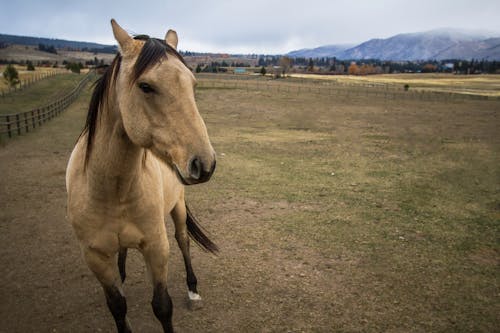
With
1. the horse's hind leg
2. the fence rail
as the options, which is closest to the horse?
the horse's hind leg

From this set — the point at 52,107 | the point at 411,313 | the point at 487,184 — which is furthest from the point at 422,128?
the point at 52,107

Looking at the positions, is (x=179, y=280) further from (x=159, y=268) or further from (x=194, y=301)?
(x=159, y=268)

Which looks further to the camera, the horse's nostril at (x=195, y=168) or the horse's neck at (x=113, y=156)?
the horse's neck at (x=113, y=156)

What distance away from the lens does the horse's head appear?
1.98 m

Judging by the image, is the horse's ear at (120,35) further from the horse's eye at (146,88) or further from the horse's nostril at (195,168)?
the horse's nostril at (195,168)

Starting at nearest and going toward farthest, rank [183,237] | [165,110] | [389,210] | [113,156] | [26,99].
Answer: [165,110]
[113,156]
[183,237]
[389,210]
[26,99]

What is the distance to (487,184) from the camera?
9680 millimetres

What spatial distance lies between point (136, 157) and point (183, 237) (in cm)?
221

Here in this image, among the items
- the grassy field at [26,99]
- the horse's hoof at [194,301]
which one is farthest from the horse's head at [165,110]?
the grassy field at [26,99]

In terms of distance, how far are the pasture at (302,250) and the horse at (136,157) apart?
4.93 feet

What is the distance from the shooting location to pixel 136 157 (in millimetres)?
2652

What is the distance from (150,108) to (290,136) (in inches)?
587

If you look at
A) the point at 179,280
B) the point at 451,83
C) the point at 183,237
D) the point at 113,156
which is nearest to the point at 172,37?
the point at 113,156

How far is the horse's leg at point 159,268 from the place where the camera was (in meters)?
3.11
